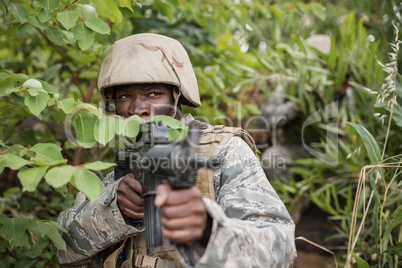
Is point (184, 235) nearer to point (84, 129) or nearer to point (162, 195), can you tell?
point (162, 195)

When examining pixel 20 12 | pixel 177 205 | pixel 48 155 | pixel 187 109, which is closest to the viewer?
pixel 177 205

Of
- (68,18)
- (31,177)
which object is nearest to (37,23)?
(68,18)

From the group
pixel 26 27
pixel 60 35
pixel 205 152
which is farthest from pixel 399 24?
pixel 26 27

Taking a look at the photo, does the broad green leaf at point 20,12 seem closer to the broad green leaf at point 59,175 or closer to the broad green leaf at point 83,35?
the broad green leaf at point 83,35

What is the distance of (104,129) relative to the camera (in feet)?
5.42

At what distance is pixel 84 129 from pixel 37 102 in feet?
0.67

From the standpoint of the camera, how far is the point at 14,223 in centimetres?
174

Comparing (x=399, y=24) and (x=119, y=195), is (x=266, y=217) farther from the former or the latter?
(x=399, y=24)

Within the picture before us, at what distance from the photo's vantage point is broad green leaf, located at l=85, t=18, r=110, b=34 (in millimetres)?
1802

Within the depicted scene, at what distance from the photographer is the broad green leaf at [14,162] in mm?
1419

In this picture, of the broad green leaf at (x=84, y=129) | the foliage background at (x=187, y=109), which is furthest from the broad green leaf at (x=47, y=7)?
the broad green leaf at (x=84, y=129)

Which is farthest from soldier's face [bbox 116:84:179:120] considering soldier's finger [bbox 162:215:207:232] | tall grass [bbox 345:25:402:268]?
tall grass [bbox 345:25:402:268]

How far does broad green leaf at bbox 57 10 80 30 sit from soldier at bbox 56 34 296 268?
0.85ft

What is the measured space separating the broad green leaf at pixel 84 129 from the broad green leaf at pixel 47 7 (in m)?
0.44
